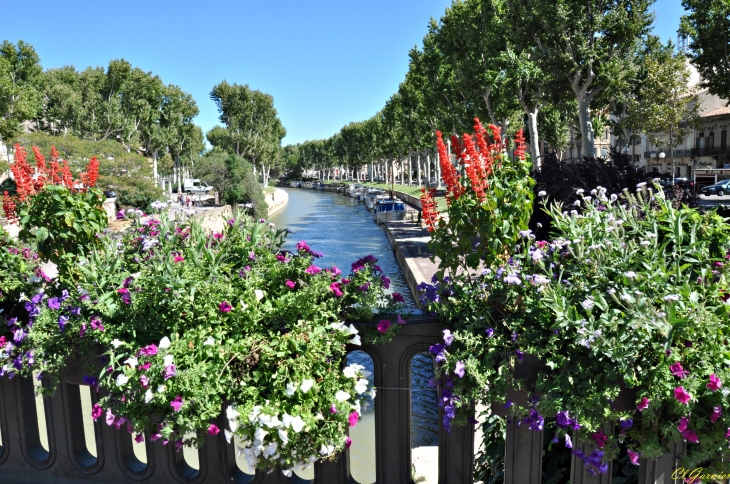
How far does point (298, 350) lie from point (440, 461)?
98 cm

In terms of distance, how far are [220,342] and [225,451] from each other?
83cm

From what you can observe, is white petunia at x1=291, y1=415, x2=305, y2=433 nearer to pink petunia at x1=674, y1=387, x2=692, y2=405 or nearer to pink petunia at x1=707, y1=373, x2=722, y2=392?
pink petunia at x1=674, y1=387, x2=692, y2=405

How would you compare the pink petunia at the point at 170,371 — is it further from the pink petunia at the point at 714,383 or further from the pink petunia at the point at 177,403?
the pink petunia at the point at 714,383

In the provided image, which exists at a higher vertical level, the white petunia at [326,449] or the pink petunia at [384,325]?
the pink petunia at [384,325]

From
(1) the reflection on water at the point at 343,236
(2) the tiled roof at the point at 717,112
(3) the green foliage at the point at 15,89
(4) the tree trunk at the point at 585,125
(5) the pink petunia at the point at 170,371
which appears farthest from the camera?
(2) the tiled roof at the point at 717,112

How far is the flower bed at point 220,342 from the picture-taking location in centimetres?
261

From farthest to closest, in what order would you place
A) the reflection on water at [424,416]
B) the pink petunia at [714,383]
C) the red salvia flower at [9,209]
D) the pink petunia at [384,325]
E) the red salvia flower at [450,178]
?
the reflection on water at [424,416], the red salvia flower at [9,209], the red salvia flower at [450,178], the pink petunia at [384,325], the pink petunia at [714,383]

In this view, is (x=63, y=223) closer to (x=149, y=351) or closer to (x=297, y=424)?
(x=149, y=351)

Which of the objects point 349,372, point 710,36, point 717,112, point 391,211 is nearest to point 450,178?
point 349,372

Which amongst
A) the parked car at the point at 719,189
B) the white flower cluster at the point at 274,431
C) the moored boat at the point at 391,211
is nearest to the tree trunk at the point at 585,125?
the moored boat at the point at 391,211

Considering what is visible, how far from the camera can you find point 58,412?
11.4ft

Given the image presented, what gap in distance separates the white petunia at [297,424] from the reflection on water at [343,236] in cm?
1416

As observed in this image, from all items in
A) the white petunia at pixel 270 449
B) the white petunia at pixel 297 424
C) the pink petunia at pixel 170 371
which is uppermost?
the pink petunia at pixel 170 371

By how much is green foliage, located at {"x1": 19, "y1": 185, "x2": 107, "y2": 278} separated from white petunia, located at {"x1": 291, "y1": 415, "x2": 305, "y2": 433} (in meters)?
1.97
